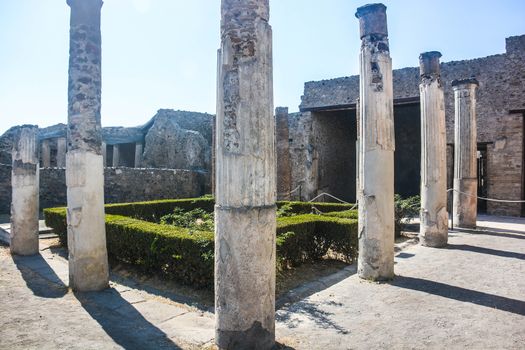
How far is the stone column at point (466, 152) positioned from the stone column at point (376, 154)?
5.36 m

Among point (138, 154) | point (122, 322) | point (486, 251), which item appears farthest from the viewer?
point (138, 154)

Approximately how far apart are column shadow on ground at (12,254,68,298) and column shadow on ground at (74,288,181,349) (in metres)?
0.39

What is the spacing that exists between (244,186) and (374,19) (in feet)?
12.2

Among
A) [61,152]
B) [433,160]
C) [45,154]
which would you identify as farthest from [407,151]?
[45,154]

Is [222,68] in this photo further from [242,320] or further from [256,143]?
[242,320]

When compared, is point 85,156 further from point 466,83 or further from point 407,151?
point 407,151

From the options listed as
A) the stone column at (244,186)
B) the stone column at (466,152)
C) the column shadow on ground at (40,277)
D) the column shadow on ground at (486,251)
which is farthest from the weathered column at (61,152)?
the stone column at (244,186)

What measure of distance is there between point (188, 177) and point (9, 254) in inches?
414

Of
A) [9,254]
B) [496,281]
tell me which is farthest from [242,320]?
[9,254]

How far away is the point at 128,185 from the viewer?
15.3 meters

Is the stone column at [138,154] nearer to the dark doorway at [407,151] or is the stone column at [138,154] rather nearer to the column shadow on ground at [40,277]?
the dark doorway at [407,151]

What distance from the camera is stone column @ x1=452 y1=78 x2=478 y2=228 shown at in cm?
949

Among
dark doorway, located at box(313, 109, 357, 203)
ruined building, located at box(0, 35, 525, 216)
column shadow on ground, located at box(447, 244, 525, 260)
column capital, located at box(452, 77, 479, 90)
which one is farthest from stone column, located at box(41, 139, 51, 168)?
column shadow on ground, located at box(447, 244, 525, 260)

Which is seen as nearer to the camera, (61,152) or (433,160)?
(433,160)
